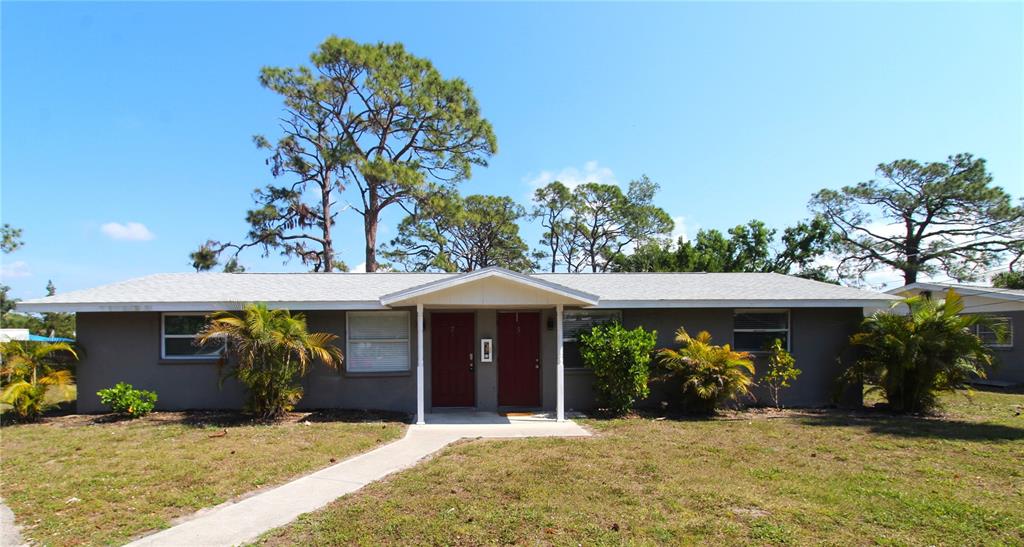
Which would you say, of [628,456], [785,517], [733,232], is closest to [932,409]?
[628,456]

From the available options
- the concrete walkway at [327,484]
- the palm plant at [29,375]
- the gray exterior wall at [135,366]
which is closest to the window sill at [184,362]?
the gray exterior wall at [135,366]

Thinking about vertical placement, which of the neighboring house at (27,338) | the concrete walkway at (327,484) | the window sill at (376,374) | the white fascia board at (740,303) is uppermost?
the white fascia board at (740,303)

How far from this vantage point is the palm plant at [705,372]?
10.7 meters

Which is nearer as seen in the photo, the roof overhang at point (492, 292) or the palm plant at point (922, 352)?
the roof overhang at point (492, 292)

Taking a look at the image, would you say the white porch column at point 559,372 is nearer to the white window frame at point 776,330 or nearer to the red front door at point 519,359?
the red front door at point 519,359

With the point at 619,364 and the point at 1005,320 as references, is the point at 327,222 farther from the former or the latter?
the point at 1005,320

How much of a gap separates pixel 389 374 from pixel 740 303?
23.5 ft

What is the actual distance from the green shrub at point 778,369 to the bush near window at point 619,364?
2799mm

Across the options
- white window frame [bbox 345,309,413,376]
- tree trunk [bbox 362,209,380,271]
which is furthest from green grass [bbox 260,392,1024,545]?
tree trunk [bbox 362,209,380,271]

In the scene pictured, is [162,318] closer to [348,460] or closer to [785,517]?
[348,460]

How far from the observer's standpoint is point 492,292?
34.4ft

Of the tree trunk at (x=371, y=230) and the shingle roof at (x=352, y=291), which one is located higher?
the tree trunk at (x=371, y=230)

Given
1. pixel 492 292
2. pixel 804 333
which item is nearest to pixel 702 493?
pixel 492 292

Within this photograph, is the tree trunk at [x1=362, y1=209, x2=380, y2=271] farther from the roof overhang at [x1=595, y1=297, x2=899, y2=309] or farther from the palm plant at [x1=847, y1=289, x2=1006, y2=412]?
the palm plant at [x1=847, y1=289, x2=1006, y2=412]
